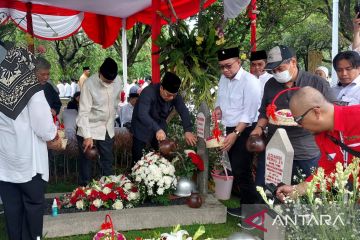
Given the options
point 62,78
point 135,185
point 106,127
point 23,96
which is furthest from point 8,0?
point 62,78

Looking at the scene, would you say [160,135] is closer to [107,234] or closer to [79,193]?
[79,193]

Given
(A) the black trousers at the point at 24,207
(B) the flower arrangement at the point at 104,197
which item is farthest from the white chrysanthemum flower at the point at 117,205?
(A) the black trousers at the point at 24,207

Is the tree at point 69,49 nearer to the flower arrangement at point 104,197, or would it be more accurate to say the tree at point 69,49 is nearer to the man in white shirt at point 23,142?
the flower arrangement at point 104,197

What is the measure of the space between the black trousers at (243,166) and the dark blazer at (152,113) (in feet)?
2.09

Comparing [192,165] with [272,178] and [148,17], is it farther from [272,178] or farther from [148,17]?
[148,17]

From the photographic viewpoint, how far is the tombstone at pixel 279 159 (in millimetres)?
2941

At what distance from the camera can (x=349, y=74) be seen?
156 inches

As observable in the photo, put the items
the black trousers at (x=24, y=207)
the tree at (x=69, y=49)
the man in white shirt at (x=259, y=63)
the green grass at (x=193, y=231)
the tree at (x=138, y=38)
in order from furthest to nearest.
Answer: the tree at (x=69, y=49), the tree at (x=138, y=38), the man in white shirt at (x=259, y=63), the green grass at (x=193, y=231), the black trousers at (x=24, y=207)

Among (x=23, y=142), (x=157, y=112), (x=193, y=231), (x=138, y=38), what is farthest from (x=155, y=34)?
(x=138, y=38)

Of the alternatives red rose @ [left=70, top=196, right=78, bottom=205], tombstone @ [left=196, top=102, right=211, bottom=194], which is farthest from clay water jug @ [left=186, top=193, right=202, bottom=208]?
red rose @ [left=70, top=196, right=78, bottom=205]

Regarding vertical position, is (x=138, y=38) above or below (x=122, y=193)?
above

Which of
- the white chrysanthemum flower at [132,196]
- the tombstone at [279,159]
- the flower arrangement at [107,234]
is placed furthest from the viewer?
the white chrysanthemum flower at [132,196]

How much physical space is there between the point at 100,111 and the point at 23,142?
1.99 meters

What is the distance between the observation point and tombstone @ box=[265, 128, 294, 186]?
2.94 meters
